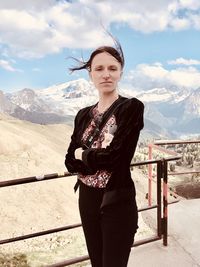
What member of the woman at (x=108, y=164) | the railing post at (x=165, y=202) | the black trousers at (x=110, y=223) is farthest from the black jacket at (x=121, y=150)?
the railing post at (x=165, y=202)

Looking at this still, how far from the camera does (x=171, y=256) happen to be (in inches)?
155

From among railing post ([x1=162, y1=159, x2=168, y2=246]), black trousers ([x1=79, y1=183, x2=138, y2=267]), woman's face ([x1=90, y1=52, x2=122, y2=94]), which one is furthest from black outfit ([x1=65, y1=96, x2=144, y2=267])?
railing post ([x1=162, y1=159, x2=168, y2=246])

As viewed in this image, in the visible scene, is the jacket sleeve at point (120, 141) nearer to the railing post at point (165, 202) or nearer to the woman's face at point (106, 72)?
the woman's face at point (106, 72)

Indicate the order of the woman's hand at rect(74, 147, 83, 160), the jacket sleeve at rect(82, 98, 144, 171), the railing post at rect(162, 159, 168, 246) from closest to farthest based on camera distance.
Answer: the jacket sleeve at rect(82, 98, 144, 171)
the woman's hand at rect(74, 147, 83, 160)
the railing post at rect(162, 159, 168, 246)

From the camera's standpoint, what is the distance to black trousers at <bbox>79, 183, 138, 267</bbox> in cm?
196

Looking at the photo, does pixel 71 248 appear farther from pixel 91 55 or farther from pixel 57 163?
pixel 57 163

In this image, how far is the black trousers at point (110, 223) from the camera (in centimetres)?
196

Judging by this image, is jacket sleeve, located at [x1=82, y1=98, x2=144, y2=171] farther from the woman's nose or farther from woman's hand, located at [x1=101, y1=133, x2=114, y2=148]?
the woman's nose

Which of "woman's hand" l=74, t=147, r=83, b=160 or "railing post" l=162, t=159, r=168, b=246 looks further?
"railing post" l=162, t=159, r=168, b=246

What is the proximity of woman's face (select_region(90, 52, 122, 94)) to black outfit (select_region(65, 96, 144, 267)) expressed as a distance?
0.34 ft

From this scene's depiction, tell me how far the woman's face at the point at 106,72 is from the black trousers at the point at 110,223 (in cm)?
55

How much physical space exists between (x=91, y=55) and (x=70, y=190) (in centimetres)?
2232

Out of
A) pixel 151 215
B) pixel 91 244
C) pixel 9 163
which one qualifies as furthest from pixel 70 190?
pixel 91 244

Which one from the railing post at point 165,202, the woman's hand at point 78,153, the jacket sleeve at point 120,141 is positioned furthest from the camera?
the railing post at point 165,202
